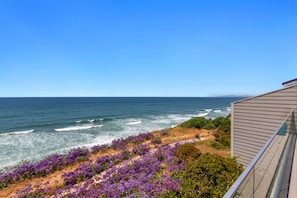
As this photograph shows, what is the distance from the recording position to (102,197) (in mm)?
5770

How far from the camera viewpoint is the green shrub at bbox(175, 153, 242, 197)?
4.55m

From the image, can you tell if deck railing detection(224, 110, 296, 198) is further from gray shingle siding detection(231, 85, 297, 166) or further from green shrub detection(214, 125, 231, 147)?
green shrub detection(214, 125, 231, 147)

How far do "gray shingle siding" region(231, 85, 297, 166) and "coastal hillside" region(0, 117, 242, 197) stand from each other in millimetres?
1009

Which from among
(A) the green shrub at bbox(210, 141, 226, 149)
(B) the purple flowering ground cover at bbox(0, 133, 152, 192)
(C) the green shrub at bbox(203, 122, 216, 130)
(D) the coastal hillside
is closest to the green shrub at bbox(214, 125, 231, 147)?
(D) the coastal hillside

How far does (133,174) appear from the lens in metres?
7.38

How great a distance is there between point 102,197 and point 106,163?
4.90 m

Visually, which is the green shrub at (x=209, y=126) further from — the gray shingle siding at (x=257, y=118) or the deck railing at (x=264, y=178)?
the deck railing at (x=264, y=178)

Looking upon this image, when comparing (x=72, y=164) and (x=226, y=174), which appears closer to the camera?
(x=226, y=174)

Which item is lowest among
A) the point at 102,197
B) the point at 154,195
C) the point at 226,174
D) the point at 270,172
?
the point at 102,197

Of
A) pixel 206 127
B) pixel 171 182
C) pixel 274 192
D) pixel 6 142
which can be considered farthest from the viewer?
pixel 206 127

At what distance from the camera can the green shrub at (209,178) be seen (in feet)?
14.9

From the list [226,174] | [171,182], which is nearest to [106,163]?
[171,182]

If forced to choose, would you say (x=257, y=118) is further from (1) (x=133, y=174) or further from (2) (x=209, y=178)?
(1) (x=133, y=174)

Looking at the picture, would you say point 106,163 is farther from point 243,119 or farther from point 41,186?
point 243,119
